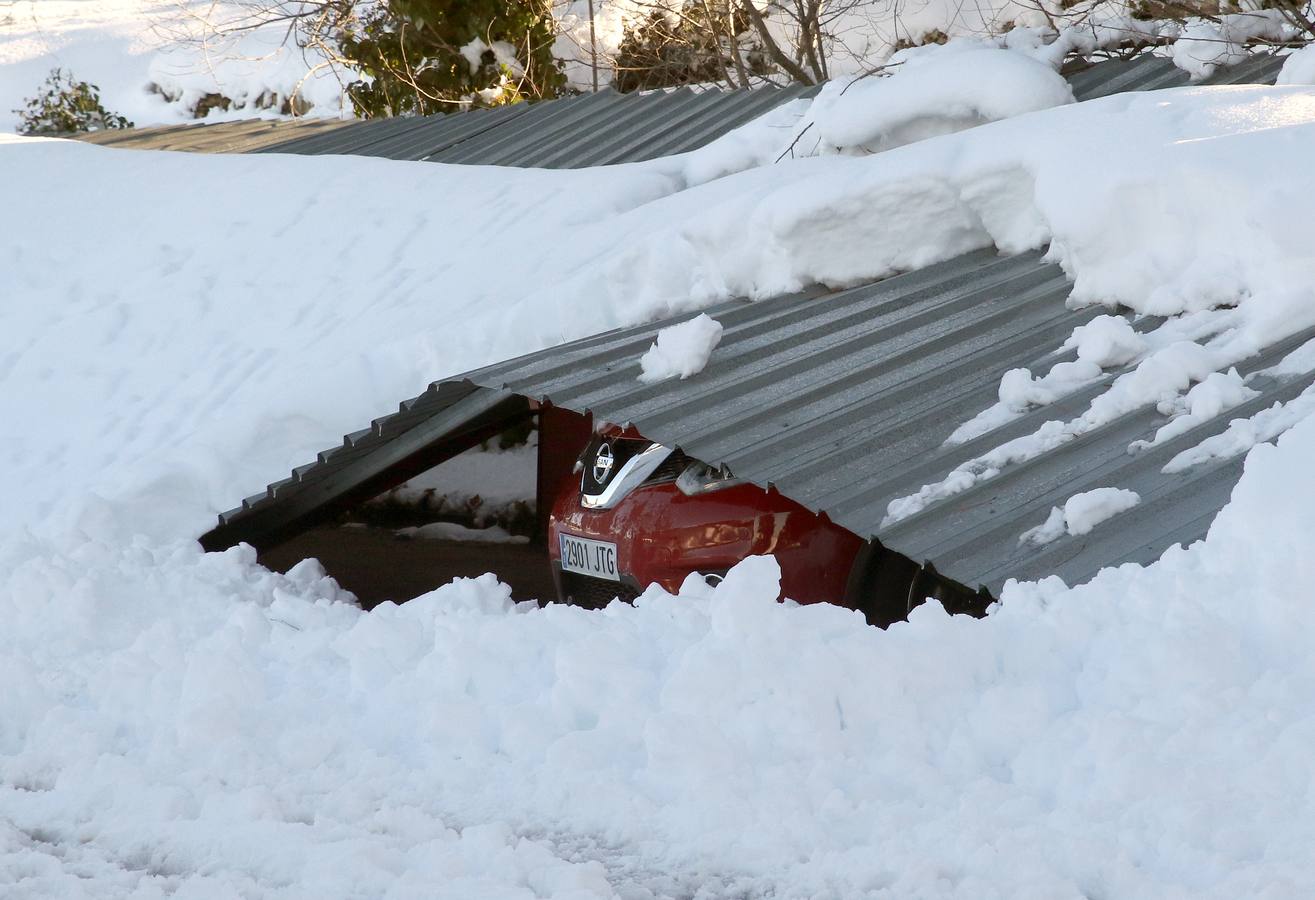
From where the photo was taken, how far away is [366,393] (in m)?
6.50

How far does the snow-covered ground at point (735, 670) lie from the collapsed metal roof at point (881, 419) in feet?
0.55

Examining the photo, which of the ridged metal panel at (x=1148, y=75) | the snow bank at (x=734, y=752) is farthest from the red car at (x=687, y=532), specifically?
the ridged metal panel at (x=1148, y=75)

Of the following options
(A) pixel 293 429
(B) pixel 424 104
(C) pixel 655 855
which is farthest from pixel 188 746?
(B) pixel 424 104

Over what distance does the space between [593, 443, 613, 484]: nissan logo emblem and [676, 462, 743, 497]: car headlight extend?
342 millimetres

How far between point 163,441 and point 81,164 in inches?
185

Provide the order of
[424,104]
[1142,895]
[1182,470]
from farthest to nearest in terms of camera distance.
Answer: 1. [424,104]
2. [1182,470]
3. [1142,895]

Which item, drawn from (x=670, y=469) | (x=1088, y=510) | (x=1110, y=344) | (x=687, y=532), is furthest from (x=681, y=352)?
(x=1088, y=510)

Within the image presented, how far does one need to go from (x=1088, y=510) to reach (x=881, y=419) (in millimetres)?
1016

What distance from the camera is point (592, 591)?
539 cm

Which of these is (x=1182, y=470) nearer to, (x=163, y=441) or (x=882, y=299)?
(x=882, y=299)

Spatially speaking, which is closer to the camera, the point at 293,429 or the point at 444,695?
the point at 444,695

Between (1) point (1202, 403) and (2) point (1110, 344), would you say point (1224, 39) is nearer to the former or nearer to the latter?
(2) point (1110, 344)

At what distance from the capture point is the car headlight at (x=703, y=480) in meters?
5.07

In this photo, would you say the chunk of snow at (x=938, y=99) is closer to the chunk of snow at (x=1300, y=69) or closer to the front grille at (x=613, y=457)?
the chunk of snow at (x=1300, y=69)
